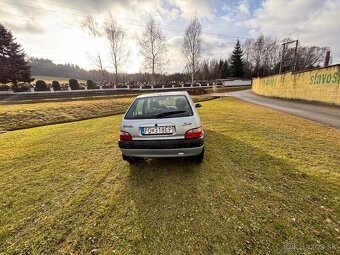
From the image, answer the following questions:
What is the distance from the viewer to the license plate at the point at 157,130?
9.90ft

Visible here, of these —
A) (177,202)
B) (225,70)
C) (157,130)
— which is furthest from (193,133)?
(225,70)

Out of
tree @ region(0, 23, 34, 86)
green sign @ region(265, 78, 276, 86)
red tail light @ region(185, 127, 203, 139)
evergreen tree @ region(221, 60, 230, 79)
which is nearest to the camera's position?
red tail light @ region(185, 127, 203, 139)

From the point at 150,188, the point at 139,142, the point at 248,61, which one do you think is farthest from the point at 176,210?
the point at 248,61

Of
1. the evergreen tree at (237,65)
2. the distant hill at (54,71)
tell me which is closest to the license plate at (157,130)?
the evergreen tree at (237,65)

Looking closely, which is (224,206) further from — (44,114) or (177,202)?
(44,114)

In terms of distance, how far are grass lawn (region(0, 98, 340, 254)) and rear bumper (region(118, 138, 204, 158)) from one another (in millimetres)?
496

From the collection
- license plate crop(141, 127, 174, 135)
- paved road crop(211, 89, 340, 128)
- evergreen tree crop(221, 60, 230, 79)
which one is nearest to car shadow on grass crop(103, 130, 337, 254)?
license plate crop(141, 127, 174, 135)

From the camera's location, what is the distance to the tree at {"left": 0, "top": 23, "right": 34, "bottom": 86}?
2903 centimetres

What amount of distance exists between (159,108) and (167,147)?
0.96m

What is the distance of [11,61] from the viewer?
29953mm

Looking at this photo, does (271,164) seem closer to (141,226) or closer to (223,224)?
(223,224)

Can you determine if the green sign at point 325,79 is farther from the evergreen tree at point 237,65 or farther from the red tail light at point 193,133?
the evergreen tree at point 237,65

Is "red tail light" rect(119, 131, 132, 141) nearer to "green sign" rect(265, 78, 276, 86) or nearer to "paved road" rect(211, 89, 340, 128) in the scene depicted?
"paved road" rect(211, 89, 340, 128)

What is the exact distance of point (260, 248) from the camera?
1756mm
